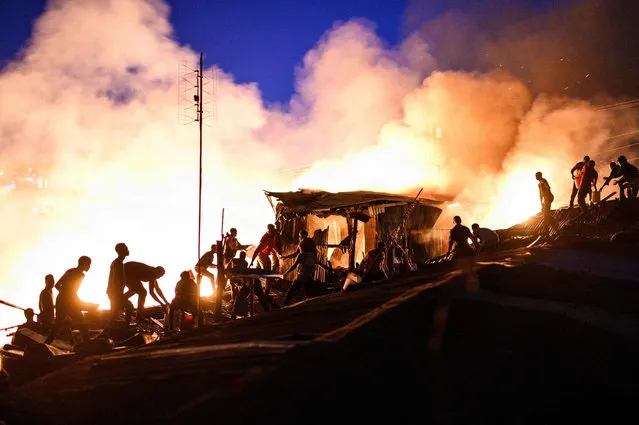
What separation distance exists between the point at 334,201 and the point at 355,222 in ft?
3.64

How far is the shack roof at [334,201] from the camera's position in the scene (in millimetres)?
12775

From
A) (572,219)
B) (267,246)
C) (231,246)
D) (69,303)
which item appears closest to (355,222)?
(267,246)

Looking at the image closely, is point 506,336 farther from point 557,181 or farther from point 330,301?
point 557,181

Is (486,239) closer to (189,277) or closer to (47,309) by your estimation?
(189,277)

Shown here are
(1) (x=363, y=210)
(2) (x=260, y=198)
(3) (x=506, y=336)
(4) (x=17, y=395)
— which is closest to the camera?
(3) (x=506, y=336)

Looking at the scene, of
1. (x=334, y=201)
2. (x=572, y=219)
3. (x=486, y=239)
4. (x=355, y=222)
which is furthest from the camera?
(x=334, y=201)

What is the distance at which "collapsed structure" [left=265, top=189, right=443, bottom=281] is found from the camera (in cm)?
1282

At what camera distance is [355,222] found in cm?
1228

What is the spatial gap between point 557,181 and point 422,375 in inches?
776

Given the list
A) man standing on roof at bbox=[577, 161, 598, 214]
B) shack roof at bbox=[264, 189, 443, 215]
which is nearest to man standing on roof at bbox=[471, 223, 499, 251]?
shack roof at bbox=[264, 189, 443, 215]

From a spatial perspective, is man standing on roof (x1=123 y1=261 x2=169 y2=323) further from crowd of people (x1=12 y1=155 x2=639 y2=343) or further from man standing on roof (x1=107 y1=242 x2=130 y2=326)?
man standing on roof (x1=107 y1=242 x2=130 y2=326)

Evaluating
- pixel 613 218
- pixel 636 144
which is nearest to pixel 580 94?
pixel 636 144

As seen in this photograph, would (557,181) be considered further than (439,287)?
Yes

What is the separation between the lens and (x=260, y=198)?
2688cm
